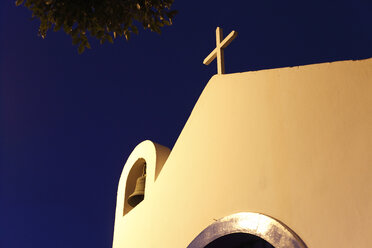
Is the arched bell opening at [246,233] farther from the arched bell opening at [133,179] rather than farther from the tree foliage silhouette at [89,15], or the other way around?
the arched bell opening at [133,179]

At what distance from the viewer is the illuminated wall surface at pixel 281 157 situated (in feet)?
11.5

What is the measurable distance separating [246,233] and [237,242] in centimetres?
44

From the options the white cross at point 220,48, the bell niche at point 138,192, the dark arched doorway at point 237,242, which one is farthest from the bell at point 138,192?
the dark arched doorway at point 237,242

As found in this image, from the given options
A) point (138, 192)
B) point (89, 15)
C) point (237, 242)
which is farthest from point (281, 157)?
point (138, 192)

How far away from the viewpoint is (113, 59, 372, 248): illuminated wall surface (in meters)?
3.50

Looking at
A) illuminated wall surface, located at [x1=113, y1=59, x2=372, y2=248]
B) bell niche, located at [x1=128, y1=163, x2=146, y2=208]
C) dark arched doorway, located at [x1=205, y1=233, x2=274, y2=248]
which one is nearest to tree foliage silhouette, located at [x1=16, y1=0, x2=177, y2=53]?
illuminated wall surface, located at [x1=113, y1=59, x2=372, y2=248]

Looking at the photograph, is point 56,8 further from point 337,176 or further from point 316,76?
point 337,176

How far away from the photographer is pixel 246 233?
13.8 feet

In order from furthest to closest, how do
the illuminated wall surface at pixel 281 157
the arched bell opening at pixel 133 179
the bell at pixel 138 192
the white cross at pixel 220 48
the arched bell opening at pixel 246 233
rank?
the arched bell opening at pixel 133 179 → the bell at pixel 138 192 → the white cross at pixel 220 48 → the arched bell opening at pixel 246 233 → the illuminated wall surface at pixel 281 157

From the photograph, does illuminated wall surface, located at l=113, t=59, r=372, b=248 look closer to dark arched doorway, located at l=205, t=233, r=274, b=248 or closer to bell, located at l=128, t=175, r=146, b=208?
dark arched doorway, located at l=205, t=233, r=274, b=248

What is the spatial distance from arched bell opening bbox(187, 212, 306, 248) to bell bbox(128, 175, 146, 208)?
7.46 feet

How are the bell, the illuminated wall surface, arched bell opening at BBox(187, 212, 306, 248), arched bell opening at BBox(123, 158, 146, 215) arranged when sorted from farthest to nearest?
arched bell opening at BBox(123, 158, 146, 215), the bell, arched bell opening at BBox(187, 212, 306, 248), the illuminated wall surface

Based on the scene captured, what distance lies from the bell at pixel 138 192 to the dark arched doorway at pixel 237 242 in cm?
252

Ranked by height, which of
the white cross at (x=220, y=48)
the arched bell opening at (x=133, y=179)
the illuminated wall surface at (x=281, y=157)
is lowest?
the arched bell opening at (x=133, y=179)
